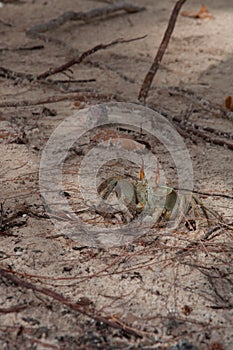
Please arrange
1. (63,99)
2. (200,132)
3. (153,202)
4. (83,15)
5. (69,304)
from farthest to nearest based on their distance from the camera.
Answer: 1. (83,15)
2. (63,99)
3. (200,132)
4. (153,202)
5. (69,304)

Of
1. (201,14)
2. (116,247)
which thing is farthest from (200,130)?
(201,14)

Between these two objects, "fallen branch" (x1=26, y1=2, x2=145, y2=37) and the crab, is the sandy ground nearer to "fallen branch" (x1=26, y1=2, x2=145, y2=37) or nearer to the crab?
the crab

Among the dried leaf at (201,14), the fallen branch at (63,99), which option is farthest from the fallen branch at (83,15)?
the fallen branch at (63,99)

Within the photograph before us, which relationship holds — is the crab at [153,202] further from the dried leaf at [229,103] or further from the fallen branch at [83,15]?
the fallen branch at [83,15]

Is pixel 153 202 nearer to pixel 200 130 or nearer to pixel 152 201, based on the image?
pixel 152 201

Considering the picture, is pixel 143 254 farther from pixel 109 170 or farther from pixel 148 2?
pixel 148 2

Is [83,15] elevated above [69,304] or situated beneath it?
situated beneath

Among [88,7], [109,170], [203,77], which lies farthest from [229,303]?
[88,7]

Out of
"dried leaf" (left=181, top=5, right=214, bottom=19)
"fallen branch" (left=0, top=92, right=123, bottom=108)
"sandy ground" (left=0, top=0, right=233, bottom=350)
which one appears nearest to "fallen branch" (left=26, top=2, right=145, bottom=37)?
"sandy ground" (left=0, top=0, right=233, bottom=350)
